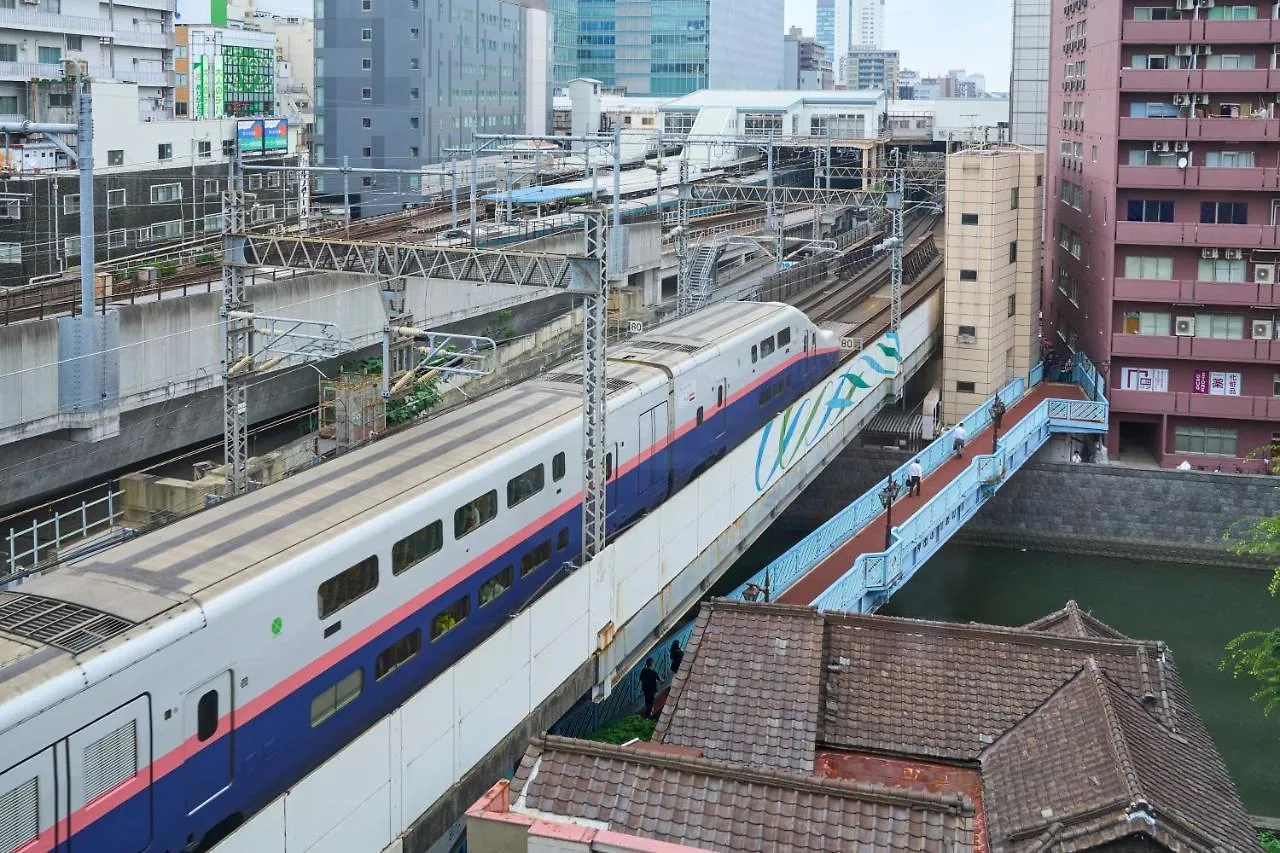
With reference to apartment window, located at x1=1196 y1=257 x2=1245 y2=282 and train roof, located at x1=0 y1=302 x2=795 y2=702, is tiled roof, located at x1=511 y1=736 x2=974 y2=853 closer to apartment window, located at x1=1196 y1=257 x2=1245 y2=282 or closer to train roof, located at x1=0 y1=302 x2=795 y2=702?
train roof, located at x1=0 y1=302 x2=795 y2=702

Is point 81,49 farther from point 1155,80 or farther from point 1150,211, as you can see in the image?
point 1150,211

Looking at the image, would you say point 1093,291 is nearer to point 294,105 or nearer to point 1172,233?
point 1172,233

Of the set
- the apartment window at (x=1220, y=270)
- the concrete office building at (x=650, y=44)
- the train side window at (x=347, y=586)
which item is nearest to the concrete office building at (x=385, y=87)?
the apartment window at (x=1220, y=270)

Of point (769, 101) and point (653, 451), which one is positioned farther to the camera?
point (769, 101)

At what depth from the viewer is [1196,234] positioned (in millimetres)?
36812

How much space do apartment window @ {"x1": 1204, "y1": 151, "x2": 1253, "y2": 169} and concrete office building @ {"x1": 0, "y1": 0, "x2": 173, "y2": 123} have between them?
35.2 m

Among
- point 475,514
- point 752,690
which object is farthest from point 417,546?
point 752,690

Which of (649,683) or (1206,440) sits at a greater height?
(1206,440)

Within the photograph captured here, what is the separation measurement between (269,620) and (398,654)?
2505 mm

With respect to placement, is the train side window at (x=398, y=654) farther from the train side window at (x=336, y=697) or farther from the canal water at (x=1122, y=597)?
the canal water at (x=1122, y=597)

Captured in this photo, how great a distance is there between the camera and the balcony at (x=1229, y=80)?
119 ft

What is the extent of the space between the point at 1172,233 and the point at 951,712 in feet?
81.4

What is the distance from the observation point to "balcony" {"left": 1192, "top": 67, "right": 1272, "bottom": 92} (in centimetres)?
3622

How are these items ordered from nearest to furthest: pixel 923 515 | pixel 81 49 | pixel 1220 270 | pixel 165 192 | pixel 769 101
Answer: pixel 923 515 → pixel 1220 270 → pixel 165 192 → pixel 81 49 → pixel 769 101
